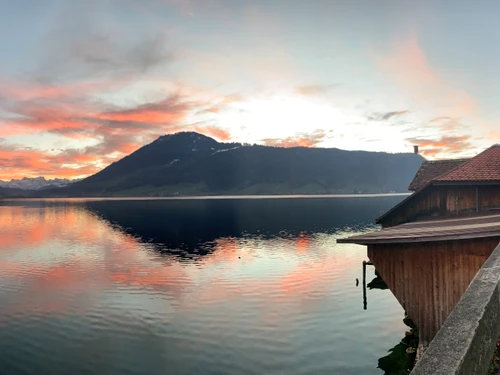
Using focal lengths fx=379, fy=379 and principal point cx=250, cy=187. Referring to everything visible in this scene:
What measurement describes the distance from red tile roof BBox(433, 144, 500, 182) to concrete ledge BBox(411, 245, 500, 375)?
28.1 meters

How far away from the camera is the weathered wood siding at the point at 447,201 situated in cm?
2822

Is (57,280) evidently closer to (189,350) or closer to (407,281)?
(189,350)

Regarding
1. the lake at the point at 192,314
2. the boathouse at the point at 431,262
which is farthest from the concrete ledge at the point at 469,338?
the lake at the point at 192,314

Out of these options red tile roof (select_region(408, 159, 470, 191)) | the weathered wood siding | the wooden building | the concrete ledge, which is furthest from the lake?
the concrete ledge

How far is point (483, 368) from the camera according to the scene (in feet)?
9.62

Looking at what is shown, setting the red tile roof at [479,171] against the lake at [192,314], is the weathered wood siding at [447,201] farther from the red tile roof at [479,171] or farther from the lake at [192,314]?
the lake at [192,314]

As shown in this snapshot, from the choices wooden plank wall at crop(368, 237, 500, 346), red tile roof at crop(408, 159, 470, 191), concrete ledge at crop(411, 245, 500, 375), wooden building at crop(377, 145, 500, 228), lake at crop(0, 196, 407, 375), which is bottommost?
lake at crop(0, 196, 407, 375)

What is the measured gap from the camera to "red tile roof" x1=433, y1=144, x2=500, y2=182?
28031mm

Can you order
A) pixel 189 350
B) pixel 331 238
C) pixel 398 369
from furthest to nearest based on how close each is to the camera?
pixel 331 238, pixel 189 350, pixel 398 369

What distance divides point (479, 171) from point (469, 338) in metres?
30.6

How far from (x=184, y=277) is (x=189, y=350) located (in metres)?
25.9

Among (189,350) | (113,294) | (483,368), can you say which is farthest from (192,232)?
(483,368)

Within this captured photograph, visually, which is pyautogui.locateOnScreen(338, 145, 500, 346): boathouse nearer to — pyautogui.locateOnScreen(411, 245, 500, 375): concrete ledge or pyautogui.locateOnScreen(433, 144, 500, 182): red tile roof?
pyautogui.locateOnScreen(433, 144, 500, 182): red tile roof

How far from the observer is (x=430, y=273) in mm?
18078
